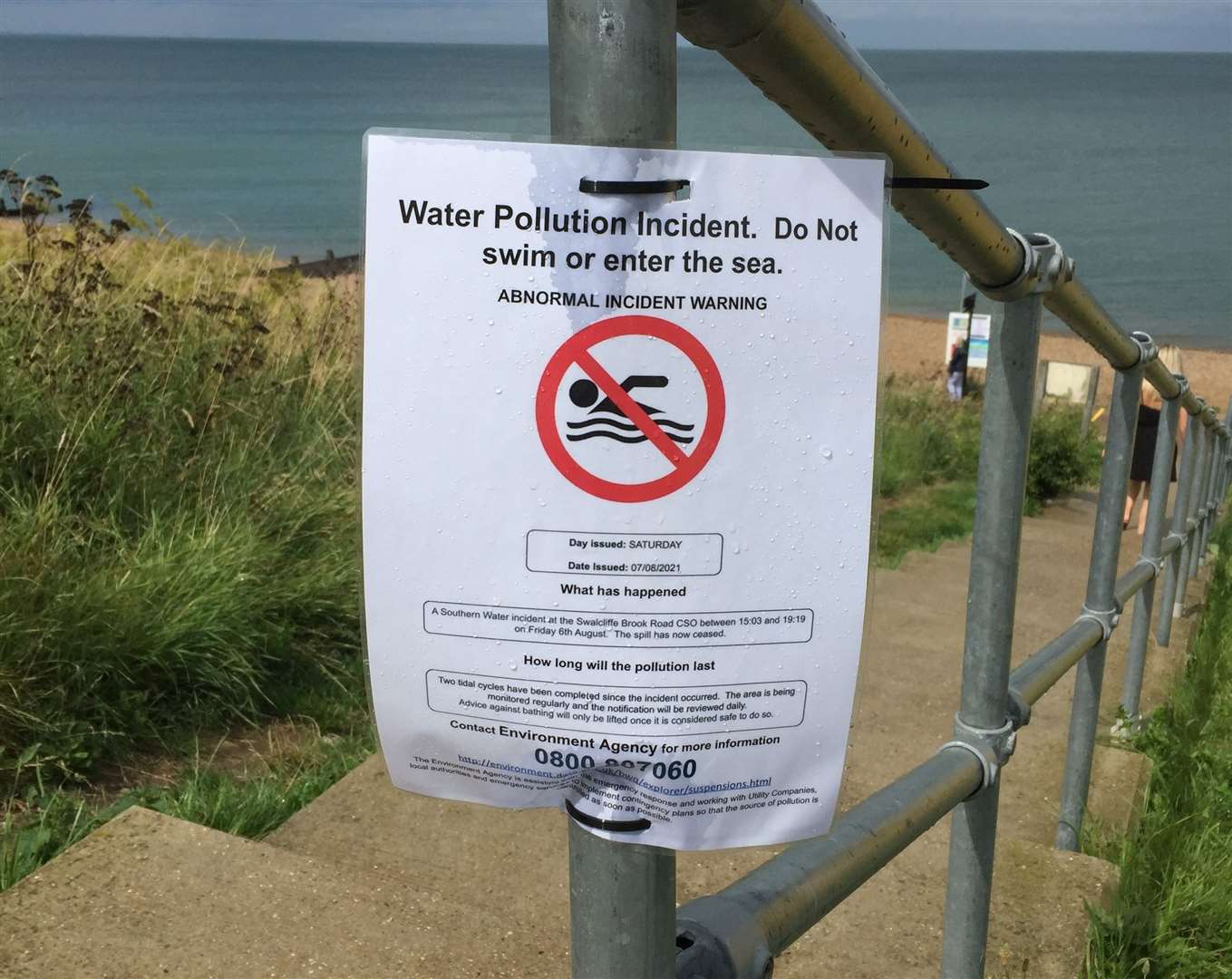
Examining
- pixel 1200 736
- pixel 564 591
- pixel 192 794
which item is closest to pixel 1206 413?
pixel 1200 736

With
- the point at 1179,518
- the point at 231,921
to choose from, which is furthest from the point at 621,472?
the point at 1179,518

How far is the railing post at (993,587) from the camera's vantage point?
1551 mm

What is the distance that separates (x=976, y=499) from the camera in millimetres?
1533

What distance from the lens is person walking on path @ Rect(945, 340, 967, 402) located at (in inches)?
747

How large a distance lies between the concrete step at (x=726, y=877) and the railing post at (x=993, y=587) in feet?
1.95

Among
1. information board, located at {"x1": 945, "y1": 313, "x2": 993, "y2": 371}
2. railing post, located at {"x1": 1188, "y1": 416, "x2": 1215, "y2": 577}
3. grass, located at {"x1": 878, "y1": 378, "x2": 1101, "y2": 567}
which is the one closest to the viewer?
railing post, located at {"x1": 1188, "y1": 416, "x2": 1215, "y2": 577}

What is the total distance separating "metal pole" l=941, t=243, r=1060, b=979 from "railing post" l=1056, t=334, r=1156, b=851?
2.92 ft

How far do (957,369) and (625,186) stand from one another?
62.8 ft

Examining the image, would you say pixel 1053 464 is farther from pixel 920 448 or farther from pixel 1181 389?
pixel 1181 389

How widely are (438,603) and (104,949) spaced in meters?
1.52

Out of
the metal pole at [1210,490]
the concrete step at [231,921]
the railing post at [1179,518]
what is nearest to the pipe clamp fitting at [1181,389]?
the railing post at [1179,518]

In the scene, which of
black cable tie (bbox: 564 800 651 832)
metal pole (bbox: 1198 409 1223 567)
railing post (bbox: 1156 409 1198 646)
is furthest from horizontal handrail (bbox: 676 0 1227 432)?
metal pole (bbox: 1198 409 1223 567)

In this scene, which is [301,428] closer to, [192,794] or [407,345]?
[192,794]

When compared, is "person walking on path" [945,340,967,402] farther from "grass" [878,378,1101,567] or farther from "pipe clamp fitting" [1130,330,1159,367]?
"pipe clamp fitting" [1130,330,1159,367]
